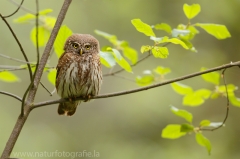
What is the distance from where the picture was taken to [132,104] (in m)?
6.46

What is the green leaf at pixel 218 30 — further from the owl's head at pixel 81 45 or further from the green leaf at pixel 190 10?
the owl's head at pixel 81 45

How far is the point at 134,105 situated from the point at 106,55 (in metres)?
4.41

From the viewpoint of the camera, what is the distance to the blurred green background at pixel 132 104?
19.1ft

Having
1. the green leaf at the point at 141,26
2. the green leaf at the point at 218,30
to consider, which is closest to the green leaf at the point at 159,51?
the green leaf at the point at 141,26

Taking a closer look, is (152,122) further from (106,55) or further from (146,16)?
(106,55)

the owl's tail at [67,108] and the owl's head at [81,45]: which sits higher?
the owl's head at [81,45]

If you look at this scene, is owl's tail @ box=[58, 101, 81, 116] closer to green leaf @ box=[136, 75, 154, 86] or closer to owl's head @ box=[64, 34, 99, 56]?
owl's head @ box=[64, 34, 99, 56]

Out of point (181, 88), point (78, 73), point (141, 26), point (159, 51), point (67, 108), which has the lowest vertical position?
point (67, 108)

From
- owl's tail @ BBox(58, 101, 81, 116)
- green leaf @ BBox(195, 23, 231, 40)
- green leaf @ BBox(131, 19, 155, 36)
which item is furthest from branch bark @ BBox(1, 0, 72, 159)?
owl's tail @ BBox(58, 101, 81, 116)

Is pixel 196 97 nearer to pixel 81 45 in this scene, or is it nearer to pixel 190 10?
pixel 190 10

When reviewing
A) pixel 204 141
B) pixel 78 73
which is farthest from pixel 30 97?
pixel 204 141

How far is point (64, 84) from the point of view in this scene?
3.23 meters

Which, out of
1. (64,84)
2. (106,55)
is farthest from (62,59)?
(106,55)

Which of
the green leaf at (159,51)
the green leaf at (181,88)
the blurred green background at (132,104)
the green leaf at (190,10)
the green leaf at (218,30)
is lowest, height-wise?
the blurred green background at (132,104)
